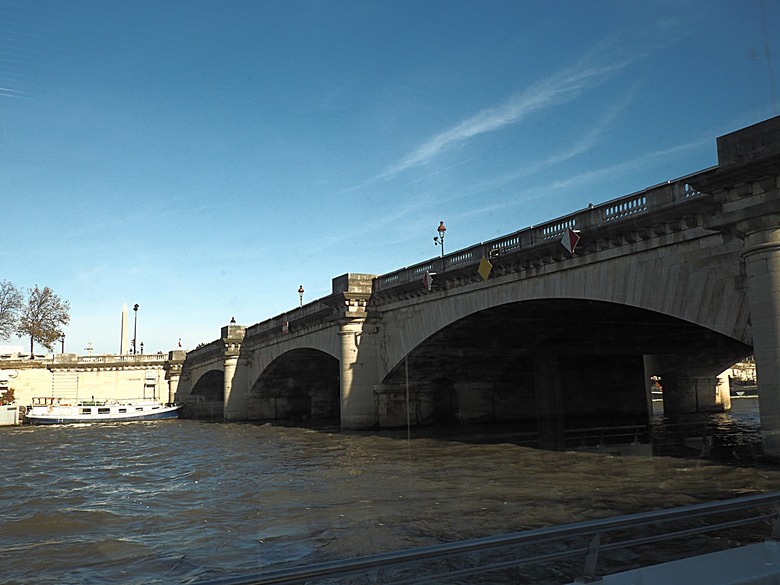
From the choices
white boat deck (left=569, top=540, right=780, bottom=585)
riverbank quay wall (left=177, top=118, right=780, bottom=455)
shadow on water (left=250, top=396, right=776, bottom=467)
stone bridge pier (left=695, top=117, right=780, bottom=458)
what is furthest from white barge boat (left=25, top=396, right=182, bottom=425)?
white boat deck (left=569, top=540, right=780, bottom=585)

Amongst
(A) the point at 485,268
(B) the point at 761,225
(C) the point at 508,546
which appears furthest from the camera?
(A) the point at 485,268

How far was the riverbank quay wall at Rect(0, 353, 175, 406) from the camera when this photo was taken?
7100 cm

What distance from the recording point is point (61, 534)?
1278 centimetres

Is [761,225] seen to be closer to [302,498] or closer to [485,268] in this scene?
[485,268]

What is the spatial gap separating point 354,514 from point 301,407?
4210cm

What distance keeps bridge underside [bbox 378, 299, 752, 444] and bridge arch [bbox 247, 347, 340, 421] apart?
13.5 metres

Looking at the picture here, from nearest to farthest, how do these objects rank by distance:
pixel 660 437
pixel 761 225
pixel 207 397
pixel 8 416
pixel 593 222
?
pixel 761 225 < pixel 593 222 < pixel 660 437 < pixel 8 416 < pixel 207 397

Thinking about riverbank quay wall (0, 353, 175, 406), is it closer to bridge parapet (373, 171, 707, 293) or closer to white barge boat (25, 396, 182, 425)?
white barge boat (25, 396, 182, 425)

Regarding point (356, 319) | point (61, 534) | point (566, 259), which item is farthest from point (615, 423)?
point (61, 534)

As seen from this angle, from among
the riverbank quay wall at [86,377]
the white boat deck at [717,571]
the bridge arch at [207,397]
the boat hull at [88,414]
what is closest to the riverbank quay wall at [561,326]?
the bridge arch at [207,397]

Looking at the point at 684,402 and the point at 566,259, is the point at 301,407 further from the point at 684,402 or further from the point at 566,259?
the point at 566,259

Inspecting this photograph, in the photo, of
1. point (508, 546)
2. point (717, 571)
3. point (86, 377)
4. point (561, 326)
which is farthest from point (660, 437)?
point (86, 377)

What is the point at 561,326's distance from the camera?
100 feet

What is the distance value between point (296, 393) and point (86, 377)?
3230 centimetres
